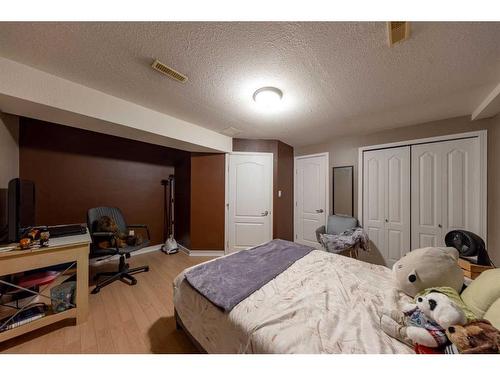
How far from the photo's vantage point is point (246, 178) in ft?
11.2

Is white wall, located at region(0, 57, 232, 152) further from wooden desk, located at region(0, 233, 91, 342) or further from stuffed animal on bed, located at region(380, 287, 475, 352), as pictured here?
stuffed animal on bed, located at region(380, 287, 475, 352)

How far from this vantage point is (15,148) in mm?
2145

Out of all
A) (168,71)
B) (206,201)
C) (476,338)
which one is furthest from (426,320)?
(206,201)

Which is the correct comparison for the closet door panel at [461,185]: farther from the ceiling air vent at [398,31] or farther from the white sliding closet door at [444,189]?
the ceiling air vent at [398,31]

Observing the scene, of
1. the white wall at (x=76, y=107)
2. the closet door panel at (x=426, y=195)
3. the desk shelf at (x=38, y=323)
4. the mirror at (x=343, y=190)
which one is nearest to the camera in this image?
the desk shelf at (x=38, y=323)

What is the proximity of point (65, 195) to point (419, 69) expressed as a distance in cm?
439

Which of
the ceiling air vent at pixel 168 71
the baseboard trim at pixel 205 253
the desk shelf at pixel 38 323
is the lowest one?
the baseboard trim at pixel 205 253

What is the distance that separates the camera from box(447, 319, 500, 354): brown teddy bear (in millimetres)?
671

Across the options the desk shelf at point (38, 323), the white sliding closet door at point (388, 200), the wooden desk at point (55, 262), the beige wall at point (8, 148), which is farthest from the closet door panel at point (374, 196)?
the beige wall at point (8, 148)

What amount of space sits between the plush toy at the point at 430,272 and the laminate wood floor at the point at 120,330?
157 cm

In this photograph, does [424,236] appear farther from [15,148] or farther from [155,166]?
[15,148]

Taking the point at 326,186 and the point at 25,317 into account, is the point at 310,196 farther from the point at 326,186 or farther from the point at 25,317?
the point at 25,317

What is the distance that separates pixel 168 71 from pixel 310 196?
3.11 meters

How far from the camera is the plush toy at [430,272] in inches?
44.0
